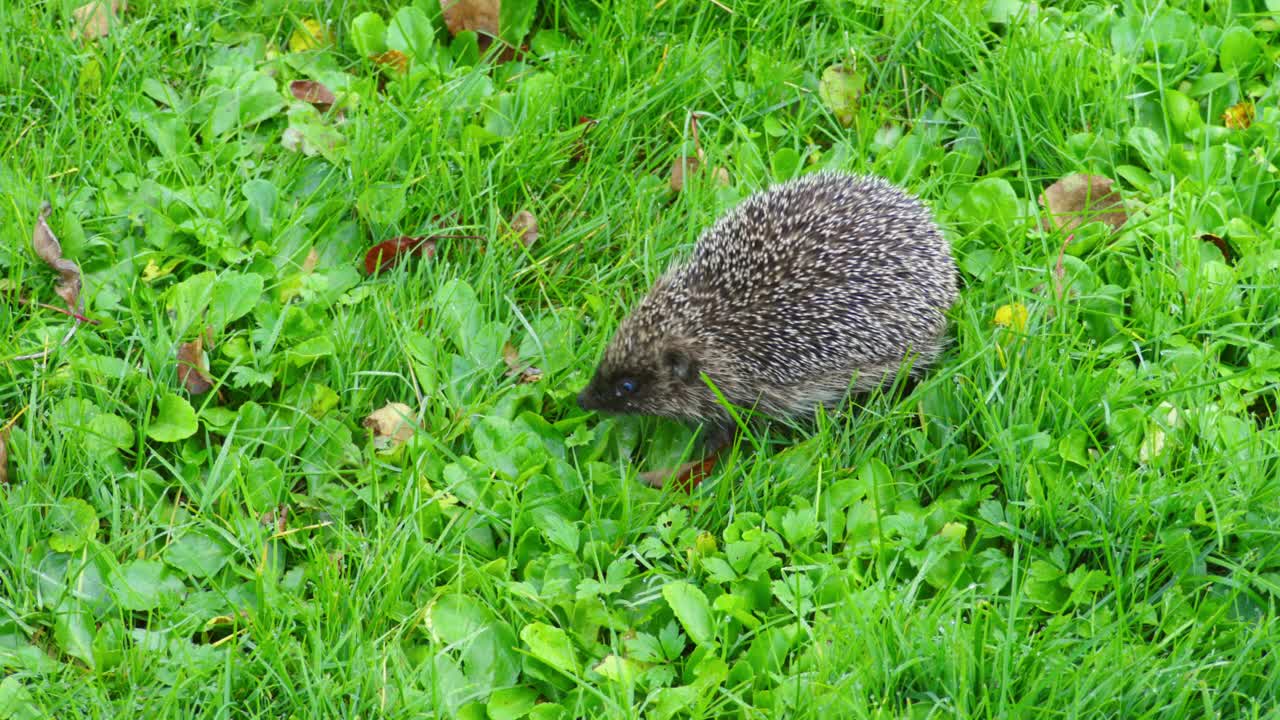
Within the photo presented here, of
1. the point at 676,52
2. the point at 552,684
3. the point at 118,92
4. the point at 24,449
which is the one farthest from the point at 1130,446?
the point at 118,92

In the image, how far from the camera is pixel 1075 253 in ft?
16.7

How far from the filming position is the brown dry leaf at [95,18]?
217 inches

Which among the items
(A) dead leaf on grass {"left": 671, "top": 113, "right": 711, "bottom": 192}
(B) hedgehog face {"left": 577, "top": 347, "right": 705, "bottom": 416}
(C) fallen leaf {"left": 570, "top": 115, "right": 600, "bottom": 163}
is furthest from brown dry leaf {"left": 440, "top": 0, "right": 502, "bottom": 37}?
(B) hedgehog face {"left": 577, "top": 347, "right": 705, "bottom": 416}

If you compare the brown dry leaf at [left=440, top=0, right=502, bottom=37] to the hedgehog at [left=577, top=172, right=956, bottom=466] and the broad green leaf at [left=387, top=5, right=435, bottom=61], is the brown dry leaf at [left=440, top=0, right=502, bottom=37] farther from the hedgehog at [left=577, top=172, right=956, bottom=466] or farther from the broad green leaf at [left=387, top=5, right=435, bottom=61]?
the hedgehog at [left=577, top=172, right=956, bottom=466]

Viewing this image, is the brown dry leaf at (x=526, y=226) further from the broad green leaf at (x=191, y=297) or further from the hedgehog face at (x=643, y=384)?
the broad green leaf at (x=191, y=297)

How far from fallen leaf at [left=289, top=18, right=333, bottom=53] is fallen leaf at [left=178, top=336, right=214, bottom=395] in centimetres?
188

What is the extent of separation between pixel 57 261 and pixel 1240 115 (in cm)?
495

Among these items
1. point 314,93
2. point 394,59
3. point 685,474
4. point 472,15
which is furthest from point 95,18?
point 685,474

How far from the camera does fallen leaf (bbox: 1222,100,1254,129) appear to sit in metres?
5.54

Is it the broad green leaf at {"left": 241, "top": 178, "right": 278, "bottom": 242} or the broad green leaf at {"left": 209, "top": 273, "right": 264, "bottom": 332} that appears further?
the broad green leaf at {"left": 241, "top": 178, "right": 278, "bottom": 242}

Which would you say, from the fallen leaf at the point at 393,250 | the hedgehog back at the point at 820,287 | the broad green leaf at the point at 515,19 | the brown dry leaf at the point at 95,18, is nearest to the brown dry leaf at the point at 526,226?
the fallen leaf at the point at 393,250

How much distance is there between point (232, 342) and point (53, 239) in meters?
0.84

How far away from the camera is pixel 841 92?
225 inches

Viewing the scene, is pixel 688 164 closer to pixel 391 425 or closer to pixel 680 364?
pixel 680 364
